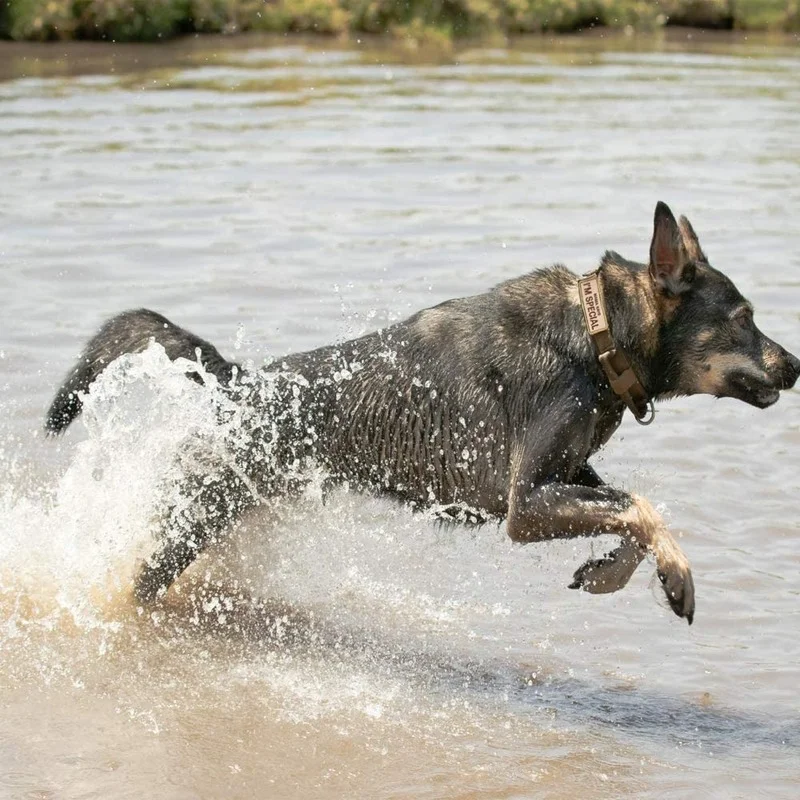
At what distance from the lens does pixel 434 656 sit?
22.1ft

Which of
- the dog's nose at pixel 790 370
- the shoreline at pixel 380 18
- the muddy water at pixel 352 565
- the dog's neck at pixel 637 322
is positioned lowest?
the muddy water at pixel 352 565

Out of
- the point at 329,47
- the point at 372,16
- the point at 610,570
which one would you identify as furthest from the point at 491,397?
the point at 372,16

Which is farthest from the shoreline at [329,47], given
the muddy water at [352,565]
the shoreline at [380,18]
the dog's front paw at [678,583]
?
the dog's front paw at [678,583]

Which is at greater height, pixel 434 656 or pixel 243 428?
pixel 243 428

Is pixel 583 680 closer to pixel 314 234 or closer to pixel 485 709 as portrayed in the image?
pixel 485 709

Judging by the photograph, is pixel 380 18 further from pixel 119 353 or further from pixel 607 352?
pixel 607 352

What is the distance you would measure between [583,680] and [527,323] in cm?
164

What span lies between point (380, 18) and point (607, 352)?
91.4ft

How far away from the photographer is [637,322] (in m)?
6.32

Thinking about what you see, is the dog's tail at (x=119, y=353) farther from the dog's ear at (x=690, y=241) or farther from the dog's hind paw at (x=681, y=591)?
the dog's hind paw at (x=681, y=591)

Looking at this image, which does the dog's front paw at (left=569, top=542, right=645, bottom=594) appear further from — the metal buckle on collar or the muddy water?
the metal buckle on collar

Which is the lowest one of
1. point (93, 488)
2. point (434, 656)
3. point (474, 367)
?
point (434, 656)

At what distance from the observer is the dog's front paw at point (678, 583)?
228 inches

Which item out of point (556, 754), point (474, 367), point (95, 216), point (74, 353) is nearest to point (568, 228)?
point (95, 216)
